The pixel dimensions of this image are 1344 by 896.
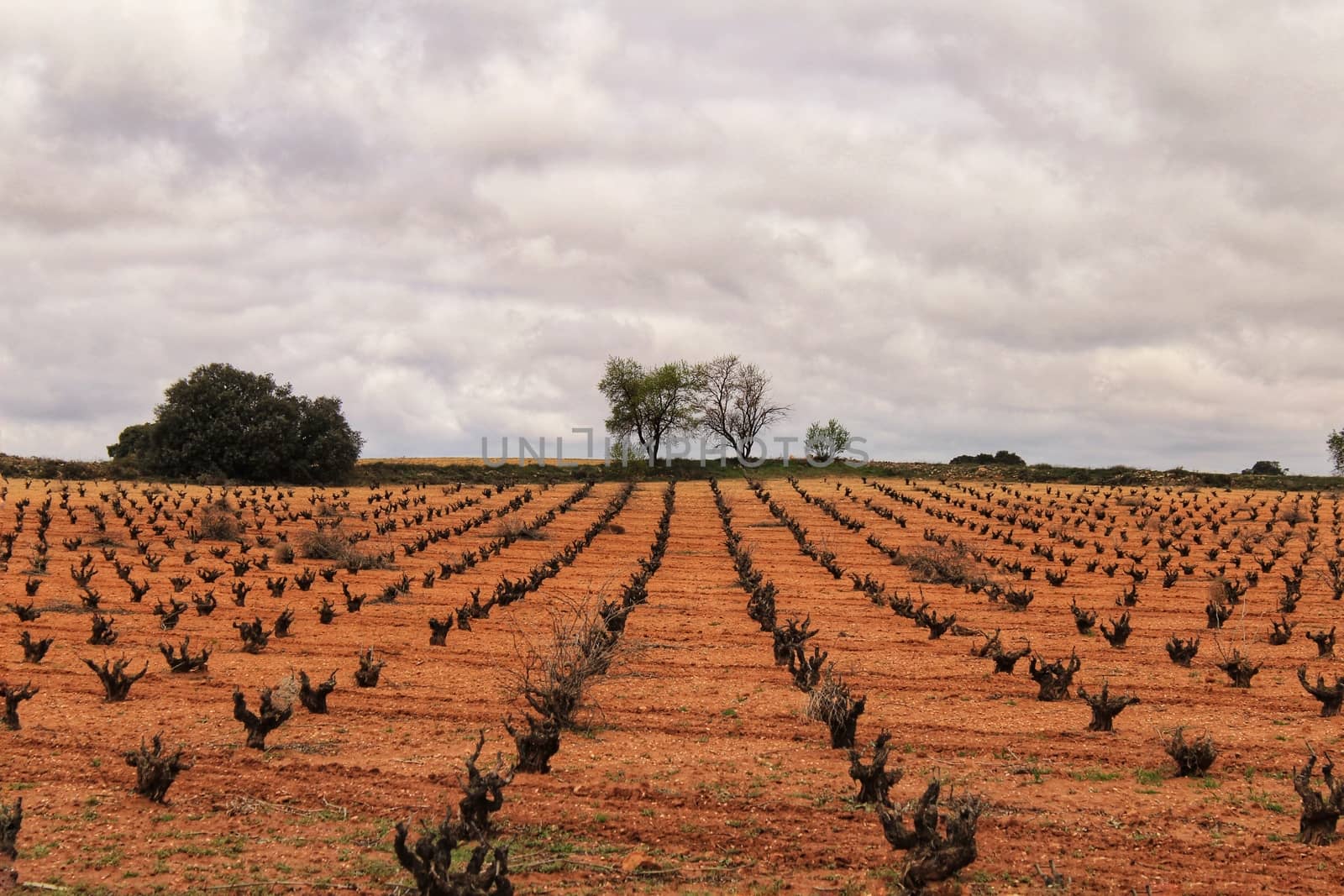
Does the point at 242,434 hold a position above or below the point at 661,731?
above

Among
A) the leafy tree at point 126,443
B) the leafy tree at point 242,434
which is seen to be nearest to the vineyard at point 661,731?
the leafy tree at point 242,434

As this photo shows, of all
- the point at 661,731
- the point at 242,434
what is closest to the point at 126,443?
the point at 242,434

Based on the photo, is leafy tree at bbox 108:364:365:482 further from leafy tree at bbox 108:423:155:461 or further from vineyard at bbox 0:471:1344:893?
vineyard at bbox 0:471:1344:893

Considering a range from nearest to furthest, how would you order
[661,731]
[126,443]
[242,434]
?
[661,731]
[242,434]
[126,443]

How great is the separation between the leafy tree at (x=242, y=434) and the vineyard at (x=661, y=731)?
36.8 metres

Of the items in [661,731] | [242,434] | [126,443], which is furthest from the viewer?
[126,443]

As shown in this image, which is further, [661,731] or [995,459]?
[995,459]

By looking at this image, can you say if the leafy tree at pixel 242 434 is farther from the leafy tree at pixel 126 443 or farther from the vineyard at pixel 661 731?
the vineyard at pixel 661 731

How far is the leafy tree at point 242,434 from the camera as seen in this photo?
62.9 meters

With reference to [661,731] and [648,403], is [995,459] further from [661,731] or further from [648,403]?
[661,731]

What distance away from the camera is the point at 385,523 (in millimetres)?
38656

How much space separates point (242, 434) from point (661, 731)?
58.5 meters

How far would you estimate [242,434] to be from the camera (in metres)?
63.5

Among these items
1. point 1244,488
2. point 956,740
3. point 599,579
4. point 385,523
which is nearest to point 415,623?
point 599,579
